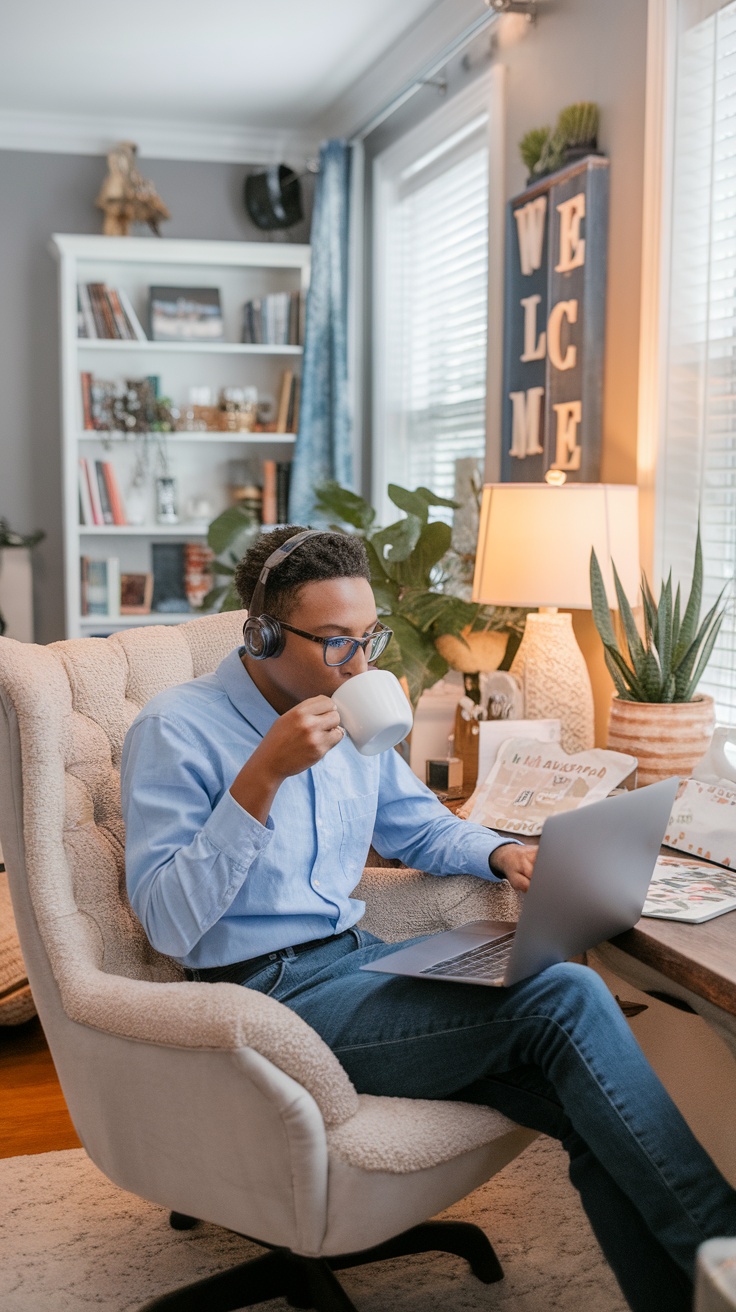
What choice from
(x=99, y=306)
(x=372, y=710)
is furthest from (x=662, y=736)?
(x=99, y=306)

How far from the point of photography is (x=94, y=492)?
14.4 ft

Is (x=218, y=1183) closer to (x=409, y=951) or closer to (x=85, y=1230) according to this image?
(x=409, y=951)

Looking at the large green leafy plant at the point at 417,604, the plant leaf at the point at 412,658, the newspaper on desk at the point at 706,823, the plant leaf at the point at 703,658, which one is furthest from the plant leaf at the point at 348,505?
the newspaper on desk at the point at 706,823

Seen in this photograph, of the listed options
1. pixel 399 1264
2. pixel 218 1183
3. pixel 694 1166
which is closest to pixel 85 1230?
pixel 399 1264

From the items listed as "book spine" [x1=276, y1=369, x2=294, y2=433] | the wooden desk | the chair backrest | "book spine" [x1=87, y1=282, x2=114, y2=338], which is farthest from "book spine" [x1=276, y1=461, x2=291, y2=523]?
the wooden desk

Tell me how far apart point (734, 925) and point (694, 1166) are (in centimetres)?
28

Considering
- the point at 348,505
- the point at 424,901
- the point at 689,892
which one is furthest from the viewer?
the point at 348,505

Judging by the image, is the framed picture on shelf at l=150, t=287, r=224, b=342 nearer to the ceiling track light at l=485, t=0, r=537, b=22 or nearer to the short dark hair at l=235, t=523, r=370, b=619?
the ceiling track light at l=485, t=0, r=537, b=22

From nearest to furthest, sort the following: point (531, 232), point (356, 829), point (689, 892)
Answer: point (689, 892) < point (356, 829) < point (531, 232)

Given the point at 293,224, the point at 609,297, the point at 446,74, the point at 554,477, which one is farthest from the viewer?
the point at 293,224

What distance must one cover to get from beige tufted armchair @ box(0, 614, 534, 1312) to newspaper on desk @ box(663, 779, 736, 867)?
0.86 ft

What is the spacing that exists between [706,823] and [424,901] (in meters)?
0.41

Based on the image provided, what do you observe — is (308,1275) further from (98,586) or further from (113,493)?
(113,493)

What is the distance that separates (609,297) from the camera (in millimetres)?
2551
